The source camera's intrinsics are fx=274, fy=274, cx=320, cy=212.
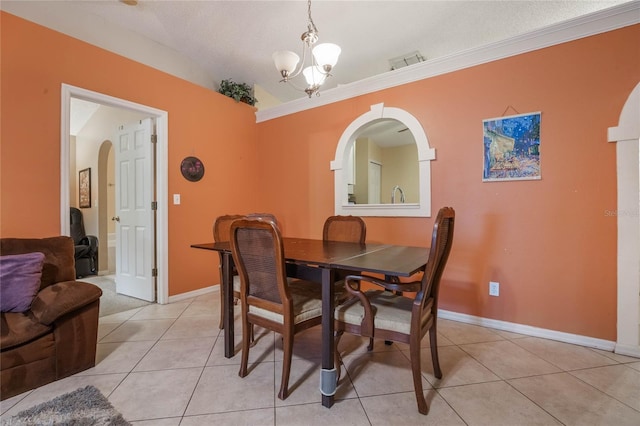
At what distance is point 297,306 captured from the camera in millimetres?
1605

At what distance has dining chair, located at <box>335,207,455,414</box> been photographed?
135 centimetres

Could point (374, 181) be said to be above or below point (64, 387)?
above

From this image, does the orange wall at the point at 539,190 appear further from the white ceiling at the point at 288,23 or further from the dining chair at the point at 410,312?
the dining chair at the point at 410,312

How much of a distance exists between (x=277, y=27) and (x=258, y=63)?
80cm

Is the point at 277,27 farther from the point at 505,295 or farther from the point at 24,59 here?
the point at 505,295

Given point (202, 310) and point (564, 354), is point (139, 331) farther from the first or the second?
point (564, 354)

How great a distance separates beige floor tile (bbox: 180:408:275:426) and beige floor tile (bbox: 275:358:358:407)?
3.9 inches

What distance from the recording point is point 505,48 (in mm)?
2330

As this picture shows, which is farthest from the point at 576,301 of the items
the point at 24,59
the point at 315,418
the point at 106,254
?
the point at 106,254

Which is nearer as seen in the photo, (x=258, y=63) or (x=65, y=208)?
(x=65, y=208)

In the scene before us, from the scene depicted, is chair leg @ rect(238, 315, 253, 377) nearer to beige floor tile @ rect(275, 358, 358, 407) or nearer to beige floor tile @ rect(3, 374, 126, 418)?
beige floor tile @ rect(275, 358, 358, 407)

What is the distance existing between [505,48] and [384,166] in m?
4.34

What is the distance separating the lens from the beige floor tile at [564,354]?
184 cm

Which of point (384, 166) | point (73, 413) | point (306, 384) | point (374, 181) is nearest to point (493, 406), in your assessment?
point (306, 384)
